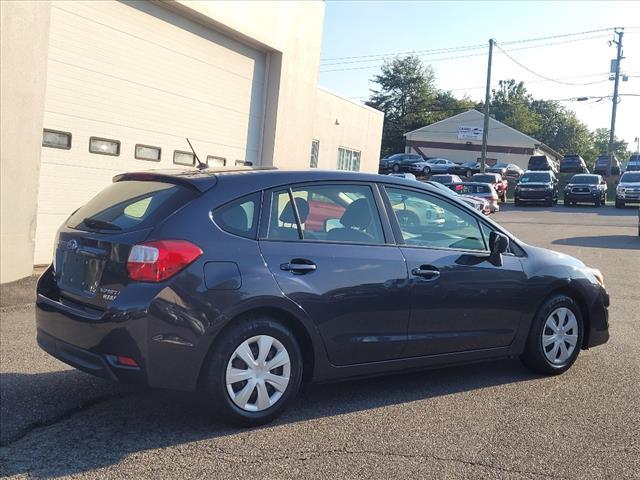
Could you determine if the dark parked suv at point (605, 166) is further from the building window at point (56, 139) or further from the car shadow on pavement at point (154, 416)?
the car shadow on pavement at point (154, 416)

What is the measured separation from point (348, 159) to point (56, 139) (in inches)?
537

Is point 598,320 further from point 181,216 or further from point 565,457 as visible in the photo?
point 181,216

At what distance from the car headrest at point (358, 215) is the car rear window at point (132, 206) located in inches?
43.4

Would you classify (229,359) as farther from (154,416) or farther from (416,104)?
(416,104)

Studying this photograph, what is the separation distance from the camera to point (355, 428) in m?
4.52

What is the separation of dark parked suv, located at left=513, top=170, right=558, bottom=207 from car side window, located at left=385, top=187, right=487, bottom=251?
104 feet

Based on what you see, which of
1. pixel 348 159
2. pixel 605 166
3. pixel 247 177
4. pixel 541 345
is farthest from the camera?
pixel 605 166

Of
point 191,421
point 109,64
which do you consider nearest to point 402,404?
point 191,421

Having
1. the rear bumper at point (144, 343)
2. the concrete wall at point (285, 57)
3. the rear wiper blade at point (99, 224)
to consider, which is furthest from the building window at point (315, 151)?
the rear bumper at point (144, 343)

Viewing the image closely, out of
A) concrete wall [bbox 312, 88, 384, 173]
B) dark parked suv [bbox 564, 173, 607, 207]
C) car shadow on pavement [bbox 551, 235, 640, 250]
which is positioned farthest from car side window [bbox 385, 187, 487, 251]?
dark parked suv [bbox 564, 173, 607, 207]

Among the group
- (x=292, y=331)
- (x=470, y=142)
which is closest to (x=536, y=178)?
(x=292, y=331)

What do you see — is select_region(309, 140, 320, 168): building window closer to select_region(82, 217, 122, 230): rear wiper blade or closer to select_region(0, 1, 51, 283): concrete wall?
select_region(0, 1, 51, 283): concrete wall

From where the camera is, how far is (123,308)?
411 cm

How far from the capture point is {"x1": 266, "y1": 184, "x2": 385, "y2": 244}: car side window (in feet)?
15.4
